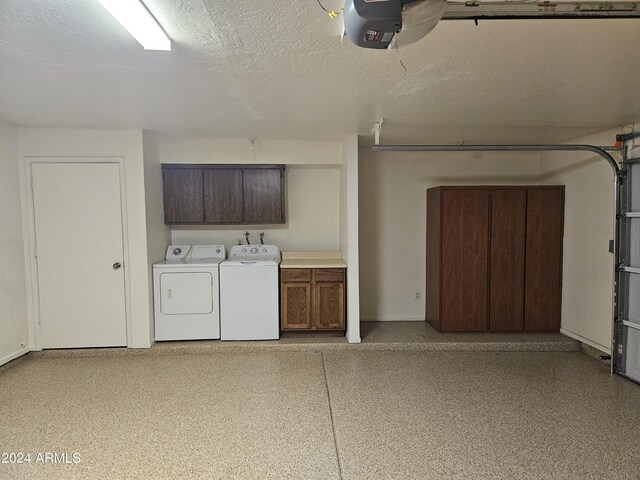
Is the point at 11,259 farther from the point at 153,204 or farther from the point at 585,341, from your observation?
the point at 585,341

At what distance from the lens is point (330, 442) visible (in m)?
2.42

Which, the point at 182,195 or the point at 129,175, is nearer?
the point at 129,175

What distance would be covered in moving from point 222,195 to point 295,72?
8.48 ft

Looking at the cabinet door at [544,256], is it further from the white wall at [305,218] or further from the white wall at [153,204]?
the white wall at [153,204]

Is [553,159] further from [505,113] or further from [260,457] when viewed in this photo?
[260,457]

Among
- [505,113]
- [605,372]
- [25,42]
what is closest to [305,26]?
[25,42]

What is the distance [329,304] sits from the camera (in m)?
Answer: 4.28

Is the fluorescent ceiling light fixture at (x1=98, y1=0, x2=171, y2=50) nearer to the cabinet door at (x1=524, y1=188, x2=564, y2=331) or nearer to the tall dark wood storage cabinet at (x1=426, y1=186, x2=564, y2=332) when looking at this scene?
the tall dark wood storage cabinet at (x1=426, y1=186, x2=564, y2=332)

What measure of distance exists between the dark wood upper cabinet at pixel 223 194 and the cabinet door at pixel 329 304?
3.55ft

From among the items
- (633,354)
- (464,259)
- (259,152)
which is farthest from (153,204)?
(633,354)

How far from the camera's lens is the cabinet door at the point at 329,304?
4266 mm

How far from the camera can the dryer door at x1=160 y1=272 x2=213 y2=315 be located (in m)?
4.08

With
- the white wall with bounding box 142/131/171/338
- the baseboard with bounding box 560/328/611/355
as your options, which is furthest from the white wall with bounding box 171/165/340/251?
the baseboard with bounding box 560/328/611/355

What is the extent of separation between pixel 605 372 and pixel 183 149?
17.0ft
